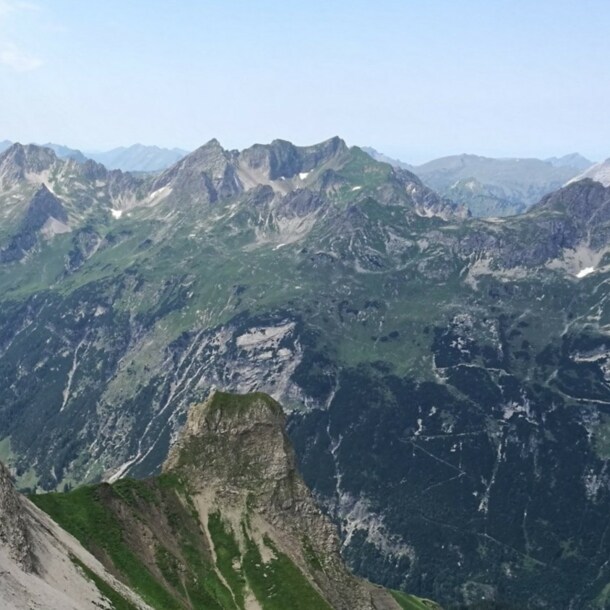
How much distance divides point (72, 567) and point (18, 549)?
17617 mm

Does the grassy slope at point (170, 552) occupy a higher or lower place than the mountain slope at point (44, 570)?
lower

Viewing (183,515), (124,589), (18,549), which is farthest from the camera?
(183,515)

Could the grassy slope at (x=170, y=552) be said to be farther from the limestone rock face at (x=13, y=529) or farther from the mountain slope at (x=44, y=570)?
the limestone rock face at (x=13, y=529)

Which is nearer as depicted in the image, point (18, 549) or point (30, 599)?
point (30, 599)

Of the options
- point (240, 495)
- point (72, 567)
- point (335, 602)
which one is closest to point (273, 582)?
point (335, 602)

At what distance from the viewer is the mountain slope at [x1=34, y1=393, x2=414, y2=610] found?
158250 mm

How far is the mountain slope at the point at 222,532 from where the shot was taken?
519 ft

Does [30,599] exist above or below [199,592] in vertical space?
above

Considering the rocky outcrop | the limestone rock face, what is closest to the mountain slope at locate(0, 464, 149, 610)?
the limestone rock face

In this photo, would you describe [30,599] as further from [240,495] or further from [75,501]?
[240,495]

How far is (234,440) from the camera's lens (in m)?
200

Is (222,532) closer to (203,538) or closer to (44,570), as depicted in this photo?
(203,538)

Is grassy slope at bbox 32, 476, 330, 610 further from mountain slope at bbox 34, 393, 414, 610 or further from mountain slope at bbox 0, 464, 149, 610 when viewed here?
mountain slope at bbox 0, 464, 149, 610

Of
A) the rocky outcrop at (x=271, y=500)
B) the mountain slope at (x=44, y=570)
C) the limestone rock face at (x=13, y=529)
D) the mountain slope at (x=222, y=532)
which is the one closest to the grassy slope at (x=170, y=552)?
the mountain slope at (x=222, y=532)
